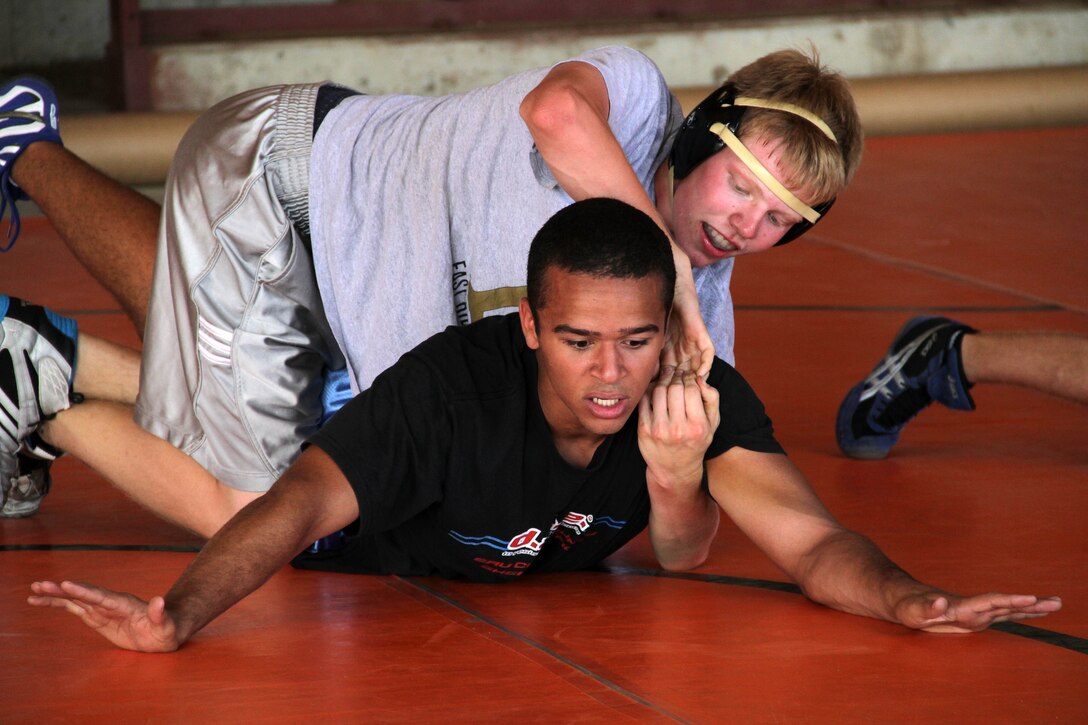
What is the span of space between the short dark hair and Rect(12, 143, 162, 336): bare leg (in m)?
1.09

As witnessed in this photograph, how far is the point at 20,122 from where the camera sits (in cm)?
312

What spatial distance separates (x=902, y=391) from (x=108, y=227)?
172 centimetres

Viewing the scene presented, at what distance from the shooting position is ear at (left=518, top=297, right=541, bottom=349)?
2.21 metres

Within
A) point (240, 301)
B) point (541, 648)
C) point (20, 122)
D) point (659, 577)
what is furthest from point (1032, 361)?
point (20, 122)

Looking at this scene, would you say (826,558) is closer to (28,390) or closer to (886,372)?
(886,372)

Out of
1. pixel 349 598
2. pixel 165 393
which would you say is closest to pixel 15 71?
pixel 165 393

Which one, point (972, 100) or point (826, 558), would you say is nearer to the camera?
point (826, 558)

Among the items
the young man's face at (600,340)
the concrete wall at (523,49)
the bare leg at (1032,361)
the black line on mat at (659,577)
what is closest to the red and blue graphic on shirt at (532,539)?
the black line on mat at (659,577)

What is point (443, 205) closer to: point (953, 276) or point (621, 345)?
point (621, 345)

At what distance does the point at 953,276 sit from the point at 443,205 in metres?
2.94

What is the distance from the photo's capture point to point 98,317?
457 cm

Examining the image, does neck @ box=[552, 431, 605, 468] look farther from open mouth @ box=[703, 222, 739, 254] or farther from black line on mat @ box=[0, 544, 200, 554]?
black line on mat @ box=[0, 544, 200, 554]

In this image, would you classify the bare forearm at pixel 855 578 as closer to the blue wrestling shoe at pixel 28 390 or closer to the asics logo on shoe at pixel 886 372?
the asics logo on shoe at pixel 886 372

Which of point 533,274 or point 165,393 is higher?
point 533,274
